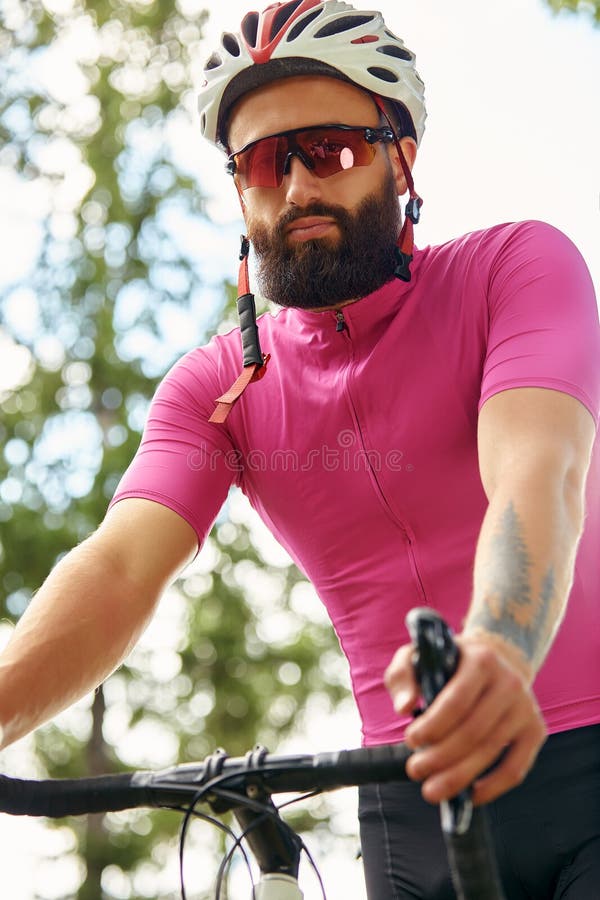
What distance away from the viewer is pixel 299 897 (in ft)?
5.89

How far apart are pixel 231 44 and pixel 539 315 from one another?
55.0 inches

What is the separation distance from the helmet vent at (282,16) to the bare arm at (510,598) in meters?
1.48

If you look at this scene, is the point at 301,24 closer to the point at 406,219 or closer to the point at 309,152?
the point at 309,152

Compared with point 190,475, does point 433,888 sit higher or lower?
lower

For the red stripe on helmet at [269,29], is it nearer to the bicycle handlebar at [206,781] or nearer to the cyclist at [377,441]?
the cyclist at [377,441]

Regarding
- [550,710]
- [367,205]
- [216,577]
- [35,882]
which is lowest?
[35,882]

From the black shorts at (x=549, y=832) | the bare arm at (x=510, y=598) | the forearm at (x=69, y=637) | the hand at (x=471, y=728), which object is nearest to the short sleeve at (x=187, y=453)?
the forearm at (x=69, y=637)

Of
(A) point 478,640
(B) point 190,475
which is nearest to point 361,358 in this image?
(B) point 190,475

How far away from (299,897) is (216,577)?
925cm

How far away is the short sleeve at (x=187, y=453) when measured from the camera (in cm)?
263

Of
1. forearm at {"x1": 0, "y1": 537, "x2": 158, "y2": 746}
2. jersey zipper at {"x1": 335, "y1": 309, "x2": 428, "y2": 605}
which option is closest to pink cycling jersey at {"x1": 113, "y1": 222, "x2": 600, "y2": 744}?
jersey zipper at {"x1": 335, "y1": 309, "x2": 428, "y2": 605}

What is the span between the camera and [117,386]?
1127 centimetres

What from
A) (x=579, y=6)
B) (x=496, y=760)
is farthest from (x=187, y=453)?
(x=579, y=6)

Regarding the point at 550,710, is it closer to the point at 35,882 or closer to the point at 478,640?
the point at 478,640
